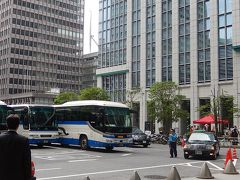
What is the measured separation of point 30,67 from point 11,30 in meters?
12.0

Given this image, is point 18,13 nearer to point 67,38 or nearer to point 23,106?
point 67,38

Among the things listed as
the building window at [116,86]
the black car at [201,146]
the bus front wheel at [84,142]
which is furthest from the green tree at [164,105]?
the black car at [201,146]

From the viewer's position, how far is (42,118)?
26.5 m

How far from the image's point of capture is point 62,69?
4779 inches

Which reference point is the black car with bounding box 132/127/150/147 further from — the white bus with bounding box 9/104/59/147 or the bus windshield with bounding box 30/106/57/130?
the bus windshield with bounding box 30/106/57/130

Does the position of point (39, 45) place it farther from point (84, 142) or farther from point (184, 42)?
point (84, 142)

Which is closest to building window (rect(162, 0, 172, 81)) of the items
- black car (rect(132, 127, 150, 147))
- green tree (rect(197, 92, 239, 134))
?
green tree (rect(197, 92, 239, 134))

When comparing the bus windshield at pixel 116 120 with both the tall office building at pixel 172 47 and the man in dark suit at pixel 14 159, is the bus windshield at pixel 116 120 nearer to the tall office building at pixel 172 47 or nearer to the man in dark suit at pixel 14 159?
the man in dark suit at pixel 14 159

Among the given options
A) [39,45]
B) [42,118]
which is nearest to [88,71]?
[39,45]

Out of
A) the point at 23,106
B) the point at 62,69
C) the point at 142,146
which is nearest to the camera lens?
the point at 23,106

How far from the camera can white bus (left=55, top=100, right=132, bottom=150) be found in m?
23.8

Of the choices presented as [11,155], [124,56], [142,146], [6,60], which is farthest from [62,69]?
[11,155]

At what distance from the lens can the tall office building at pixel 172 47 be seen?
176 feet

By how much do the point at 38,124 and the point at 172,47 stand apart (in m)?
38.5
